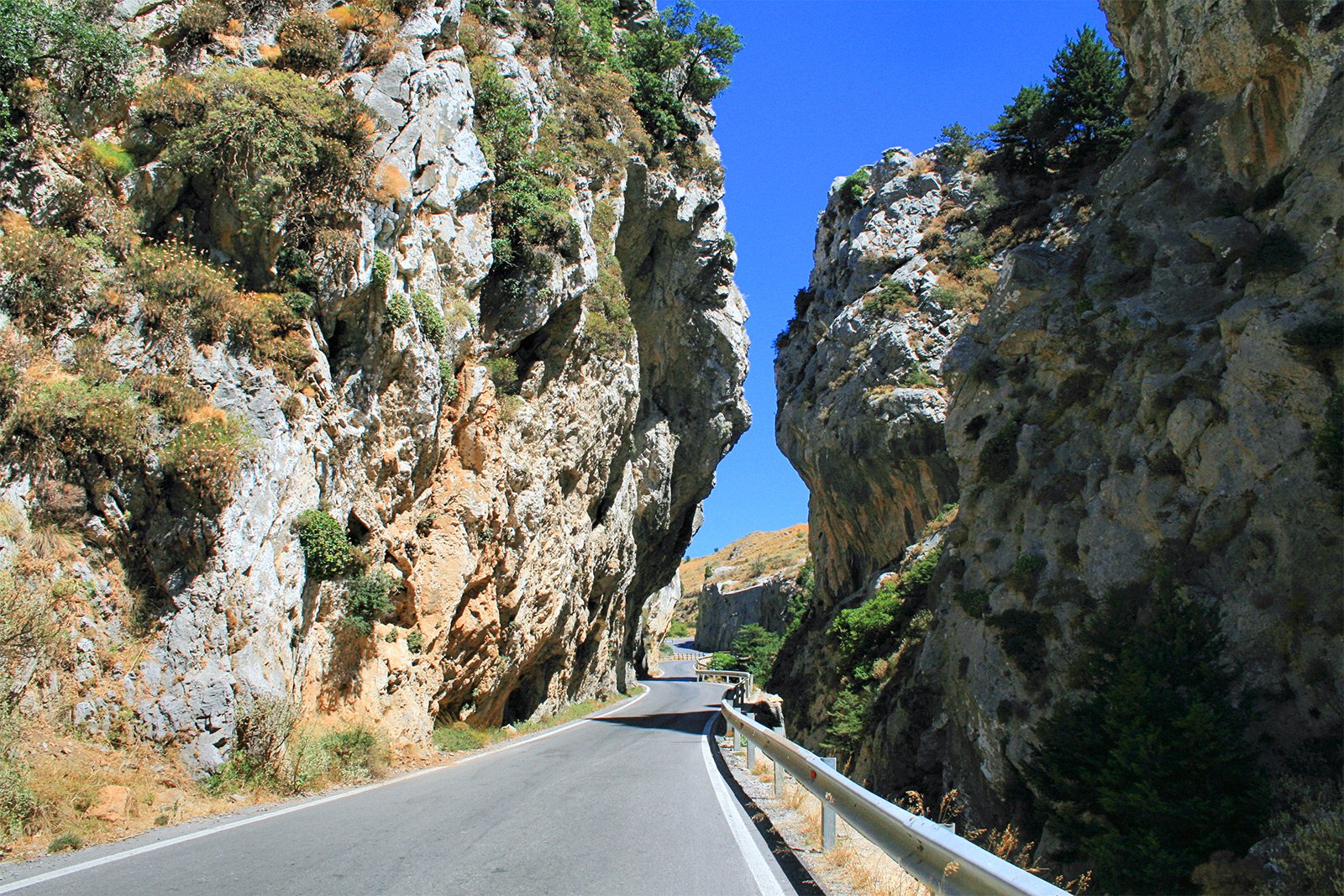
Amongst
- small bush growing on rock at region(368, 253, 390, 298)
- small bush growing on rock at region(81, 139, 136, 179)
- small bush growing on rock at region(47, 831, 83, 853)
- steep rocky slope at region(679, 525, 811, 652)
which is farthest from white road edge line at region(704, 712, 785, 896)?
steep rocky slope at region(679, 525, 811, 652)

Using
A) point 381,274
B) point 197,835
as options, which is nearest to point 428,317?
point 381,274

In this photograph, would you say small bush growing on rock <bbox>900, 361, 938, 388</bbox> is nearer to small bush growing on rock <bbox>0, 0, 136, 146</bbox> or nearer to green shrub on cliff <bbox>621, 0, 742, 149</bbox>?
green shrub on cliff <bbox>621, 0, 742, 149</bbox>

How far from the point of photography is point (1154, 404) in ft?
42.1

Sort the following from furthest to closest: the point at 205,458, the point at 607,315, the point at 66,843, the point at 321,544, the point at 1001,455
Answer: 1. the point at 607,315
2. the point at 1001,455
3. the point at 321,544
4. the point at 205,458
5. the point at 66,843

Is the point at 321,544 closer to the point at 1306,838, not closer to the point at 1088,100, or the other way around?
the point at 1306,838

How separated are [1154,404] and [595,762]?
1126cm

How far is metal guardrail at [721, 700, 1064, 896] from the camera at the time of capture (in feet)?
10.8

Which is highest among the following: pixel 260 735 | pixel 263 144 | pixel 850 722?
pixel 263 144

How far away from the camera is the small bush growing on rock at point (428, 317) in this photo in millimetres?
14906

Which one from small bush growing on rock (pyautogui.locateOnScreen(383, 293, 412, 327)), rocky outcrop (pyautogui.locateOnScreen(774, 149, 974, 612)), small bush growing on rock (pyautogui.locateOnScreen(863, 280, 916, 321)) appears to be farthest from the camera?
small bush growing on rock (pyautogui.locateOnScreen(863, 280, 916, 321))

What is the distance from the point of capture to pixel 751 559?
111 metres

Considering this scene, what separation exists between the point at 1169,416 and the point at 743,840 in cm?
1011

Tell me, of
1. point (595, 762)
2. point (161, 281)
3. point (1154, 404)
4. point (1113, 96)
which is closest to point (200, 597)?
point (161, 281)

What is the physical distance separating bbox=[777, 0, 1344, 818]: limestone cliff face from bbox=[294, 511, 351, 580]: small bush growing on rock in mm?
11044
